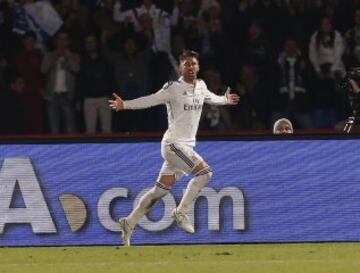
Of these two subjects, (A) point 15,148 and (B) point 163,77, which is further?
(B) point 163,77

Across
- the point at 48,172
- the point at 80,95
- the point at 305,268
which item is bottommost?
the point at 305,268

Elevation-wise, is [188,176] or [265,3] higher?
[265,3]

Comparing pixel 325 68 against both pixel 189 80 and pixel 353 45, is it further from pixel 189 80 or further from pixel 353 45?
pixel 189 80

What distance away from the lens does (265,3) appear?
20531 millimetres

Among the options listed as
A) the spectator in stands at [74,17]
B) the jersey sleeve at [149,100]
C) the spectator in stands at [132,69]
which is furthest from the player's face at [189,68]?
the spectator in stands at [74,17]

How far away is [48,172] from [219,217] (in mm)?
2007

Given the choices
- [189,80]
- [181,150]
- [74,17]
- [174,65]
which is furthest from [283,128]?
[74,17]

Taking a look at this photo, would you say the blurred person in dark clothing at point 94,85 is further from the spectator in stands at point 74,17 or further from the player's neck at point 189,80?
the player's neck at point 189,80

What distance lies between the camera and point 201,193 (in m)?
15.3

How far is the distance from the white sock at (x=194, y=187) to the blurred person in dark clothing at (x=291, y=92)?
5666 millimetres

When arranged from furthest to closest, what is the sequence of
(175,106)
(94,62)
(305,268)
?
1. (94,62)
2. (175,106)
3. (305,268)

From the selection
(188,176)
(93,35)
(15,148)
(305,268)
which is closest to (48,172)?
(15,148)

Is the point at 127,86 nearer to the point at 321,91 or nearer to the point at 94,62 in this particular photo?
the point at 94,62

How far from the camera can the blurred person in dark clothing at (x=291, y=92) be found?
20000 mm
